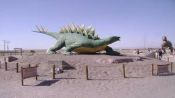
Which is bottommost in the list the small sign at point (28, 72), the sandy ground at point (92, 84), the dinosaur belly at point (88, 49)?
the sandy ground at point (92, 84)

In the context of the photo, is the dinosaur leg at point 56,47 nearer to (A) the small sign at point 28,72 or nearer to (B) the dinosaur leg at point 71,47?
(B) the dinosaur leg at point 71,47

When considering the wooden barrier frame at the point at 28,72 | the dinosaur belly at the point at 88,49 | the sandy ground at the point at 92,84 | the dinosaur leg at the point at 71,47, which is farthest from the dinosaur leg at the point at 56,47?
the wooden barrier frame at the point at 28,72

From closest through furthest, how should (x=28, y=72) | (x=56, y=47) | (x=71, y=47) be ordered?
1. (x=28, y=72)
2. (x=71, y=47)
3. (x=56, y=47)

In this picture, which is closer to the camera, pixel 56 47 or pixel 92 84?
pixel 92 84

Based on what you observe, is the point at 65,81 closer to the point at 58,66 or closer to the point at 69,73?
the point at 69,73

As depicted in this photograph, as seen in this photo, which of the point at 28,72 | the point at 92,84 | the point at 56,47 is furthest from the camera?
the point at 56,47

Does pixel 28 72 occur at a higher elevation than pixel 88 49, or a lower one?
lower

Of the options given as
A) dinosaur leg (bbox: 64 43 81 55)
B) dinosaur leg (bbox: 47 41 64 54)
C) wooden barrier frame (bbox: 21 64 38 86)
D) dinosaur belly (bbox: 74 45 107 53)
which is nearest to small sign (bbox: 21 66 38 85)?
wooden barrier frame (bbox: 21 64 38 86)

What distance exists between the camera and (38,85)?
11727mm

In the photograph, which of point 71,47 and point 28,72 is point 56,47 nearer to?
point 71,47

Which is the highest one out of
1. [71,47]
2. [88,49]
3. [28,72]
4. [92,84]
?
[71,47]

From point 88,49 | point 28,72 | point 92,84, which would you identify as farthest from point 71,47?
point 92,84

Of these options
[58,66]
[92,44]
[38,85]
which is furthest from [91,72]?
[92,44]

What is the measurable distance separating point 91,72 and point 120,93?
5290mm
